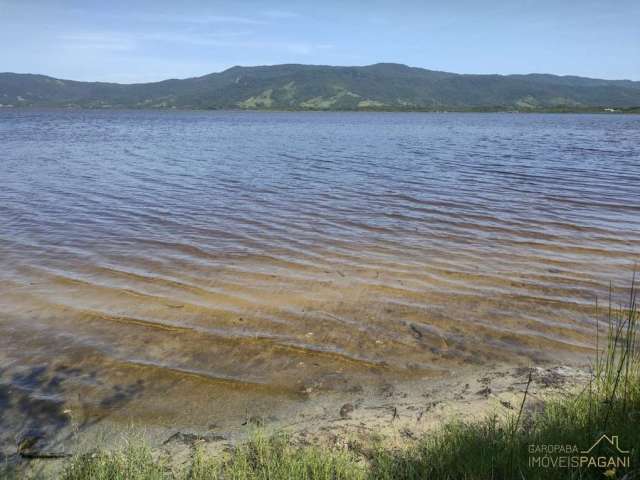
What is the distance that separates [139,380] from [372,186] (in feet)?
49.5

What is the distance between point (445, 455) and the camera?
3.73 metres

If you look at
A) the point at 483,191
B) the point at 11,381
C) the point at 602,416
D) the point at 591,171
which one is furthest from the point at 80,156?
the point at 602,416

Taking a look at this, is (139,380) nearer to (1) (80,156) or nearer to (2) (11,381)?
(2) (11,381)

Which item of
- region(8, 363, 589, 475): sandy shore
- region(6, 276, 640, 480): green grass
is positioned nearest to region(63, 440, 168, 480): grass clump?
region(6, 276, 640, 480): green grass

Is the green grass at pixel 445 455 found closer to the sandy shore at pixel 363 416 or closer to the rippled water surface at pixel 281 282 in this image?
the sandy shore at pixel 363 416

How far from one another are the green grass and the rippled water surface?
1114mm

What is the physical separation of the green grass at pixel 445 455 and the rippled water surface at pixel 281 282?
1114 mm

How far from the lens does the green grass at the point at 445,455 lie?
3.33m

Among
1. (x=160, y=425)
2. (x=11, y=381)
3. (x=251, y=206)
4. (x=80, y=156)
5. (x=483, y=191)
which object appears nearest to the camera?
(x=160, y=425)

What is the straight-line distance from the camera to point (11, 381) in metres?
5.46

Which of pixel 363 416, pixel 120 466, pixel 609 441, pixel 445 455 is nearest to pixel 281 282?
pixel 363 416

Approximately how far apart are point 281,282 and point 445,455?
5.49 metres

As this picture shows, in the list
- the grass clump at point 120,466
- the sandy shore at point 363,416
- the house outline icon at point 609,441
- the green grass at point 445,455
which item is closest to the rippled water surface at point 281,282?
the sandy shore at point 363,416

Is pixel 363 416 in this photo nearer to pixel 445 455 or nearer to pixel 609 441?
pixel 445 455
